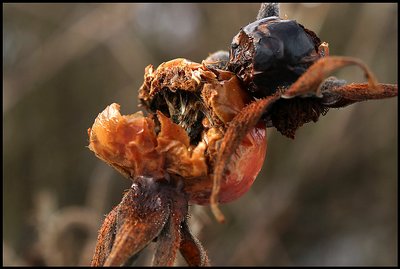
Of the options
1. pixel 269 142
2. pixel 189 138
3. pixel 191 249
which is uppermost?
pixel 189 138

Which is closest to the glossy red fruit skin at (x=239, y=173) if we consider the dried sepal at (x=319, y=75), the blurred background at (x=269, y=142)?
the dried sepal at (x=319, y=75)

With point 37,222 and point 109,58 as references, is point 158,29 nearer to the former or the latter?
point 109,58

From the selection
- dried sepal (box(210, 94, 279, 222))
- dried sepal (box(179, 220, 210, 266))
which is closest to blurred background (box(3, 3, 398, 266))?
dried sepal (box(179, 220, 210, 266))

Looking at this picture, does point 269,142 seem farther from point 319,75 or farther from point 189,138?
point 319,75

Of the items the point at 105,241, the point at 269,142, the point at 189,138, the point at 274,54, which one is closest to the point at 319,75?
the point at 274,54

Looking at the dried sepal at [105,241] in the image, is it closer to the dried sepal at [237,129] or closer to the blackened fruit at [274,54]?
the dried sepal at [237,129]

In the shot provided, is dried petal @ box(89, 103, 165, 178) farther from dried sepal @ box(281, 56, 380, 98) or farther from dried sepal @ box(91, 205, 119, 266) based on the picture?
dried sepal @ box(281, 56, 380, 98)
